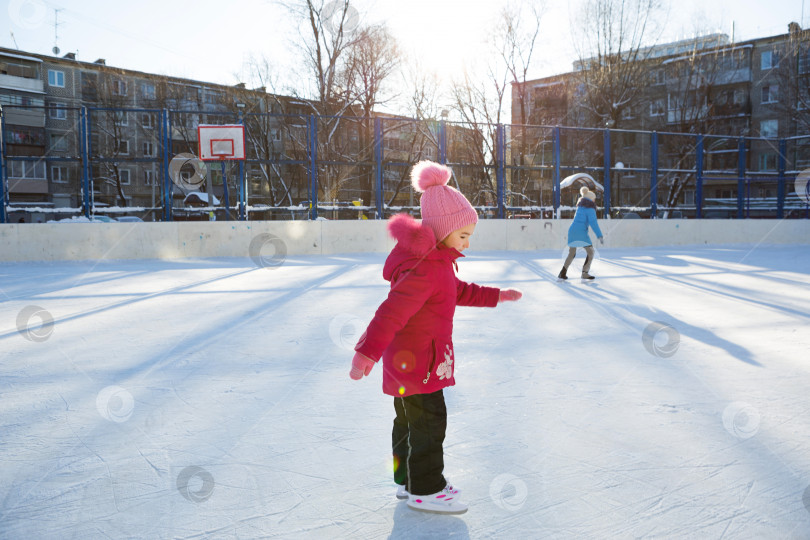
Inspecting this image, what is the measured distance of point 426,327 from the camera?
1996 mm

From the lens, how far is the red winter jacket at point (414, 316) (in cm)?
188

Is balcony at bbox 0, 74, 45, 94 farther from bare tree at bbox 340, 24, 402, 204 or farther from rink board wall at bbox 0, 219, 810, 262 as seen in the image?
rink board wall at bbox 0, 219, 810, 262

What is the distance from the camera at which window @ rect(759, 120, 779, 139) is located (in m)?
36.8

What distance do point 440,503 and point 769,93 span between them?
4267cm

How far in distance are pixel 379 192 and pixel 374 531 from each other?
1197 centimetres

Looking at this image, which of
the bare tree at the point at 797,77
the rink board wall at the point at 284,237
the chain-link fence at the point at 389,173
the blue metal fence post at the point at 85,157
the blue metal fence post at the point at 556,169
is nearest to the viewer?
the rink board wall at the point at 284,237

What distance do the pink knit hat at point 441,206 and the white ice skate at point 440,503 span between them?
0.84 m

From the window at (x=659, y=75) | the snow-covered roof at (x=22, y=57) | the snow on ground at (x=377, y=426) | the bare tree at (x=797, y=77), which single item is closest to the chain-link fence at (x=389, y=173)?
the bare tree at (x=797, y=77)

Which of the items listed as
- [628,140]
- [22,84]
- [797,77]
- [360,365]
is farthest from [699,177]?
[22,84]

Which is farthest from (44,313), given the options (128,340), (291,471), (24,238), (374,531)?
(24,238)

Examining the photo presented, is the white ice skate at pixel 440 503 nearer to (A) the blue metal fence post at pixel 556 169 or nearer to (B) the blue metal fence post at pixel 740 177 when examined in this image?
(A) the blue metal fence post at pixel 556 169

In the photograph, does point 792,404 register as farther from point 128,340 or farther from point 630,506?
point 128,340

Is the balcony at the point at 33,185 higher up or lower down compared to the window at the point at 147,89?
lower down

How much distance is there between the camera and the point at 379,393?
3225mm
